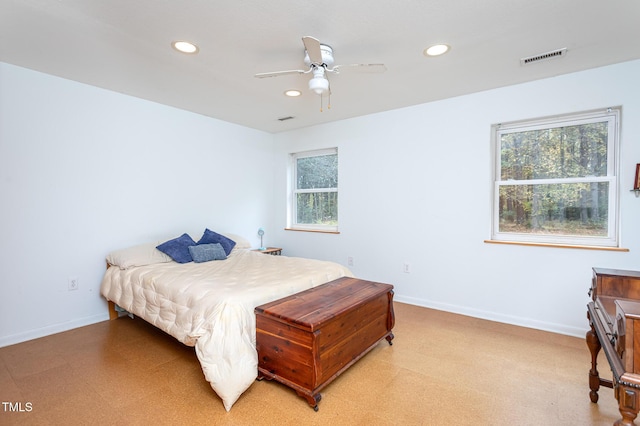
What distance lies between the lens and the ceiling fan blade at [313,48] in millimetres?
1799

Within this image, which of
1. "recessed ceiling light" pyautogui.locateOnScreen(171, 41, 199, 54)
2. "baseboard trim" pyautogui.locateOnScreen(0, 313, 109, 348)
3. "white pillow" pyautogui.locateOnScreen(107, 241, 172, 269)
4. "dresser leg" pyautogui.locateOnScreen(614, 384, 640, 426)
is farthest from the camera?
"white pillow" pyautogui.locateOnScreen(107, 241, 172, 269)

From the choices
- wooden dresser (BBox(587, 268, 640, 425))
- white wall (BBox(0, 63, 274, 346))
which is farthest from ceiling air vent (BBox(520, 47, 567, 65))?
white wall (BBox(0, 63, 274, 346))

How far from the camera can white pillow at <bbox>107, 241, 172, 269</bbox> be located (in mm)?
2980

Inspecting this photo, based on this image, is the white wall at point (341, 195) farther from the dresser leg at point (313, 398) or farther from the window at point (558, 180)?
the dresser leg at point (313, 398)

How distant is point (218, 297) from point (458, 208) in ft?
8.86

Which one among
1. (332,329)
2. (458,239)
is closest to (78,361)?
(332,329)

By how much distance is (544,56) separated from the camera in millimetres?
2475

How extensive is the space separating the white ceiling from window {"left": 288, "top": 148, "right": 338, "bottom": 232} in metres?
1.53

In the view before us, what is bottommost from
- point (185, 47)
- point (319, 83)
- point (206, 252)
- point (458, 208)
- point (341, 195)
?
point (206, 252)

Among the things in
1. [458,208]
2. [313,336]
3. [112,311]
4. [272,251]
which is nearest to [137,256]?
[112,311]

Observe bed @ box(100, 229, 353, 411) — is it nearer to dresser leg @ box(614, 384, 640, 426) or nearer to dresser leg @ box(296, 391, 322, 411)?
dresser leg @ box(296, 391, 322, 411)

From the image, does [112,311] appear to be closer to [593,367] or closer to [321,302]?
[321,302]

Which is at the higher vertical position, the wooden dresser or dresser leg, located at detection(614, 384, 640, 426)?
the wooden dresser

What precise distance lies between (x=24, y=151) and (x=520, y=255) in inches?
188
